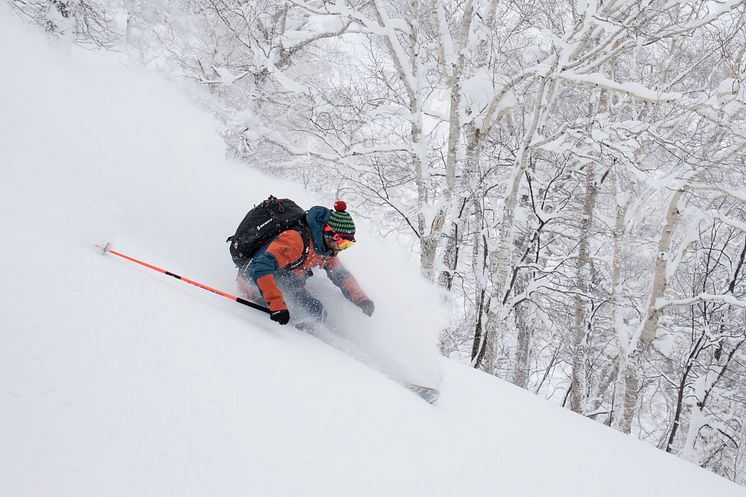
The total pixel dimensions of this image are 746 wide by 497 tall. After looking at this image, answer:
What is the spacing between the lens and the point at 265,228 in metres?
3.63

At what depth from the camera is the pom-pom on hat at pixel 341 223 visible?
3.64m

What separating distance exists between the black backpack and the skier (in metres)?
0.02

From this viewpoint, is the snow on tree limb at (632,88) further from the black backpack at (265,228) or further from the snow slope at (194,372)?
the black backpack at (265,228)

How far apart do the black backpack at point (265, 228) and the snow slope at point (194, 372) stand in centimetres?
46

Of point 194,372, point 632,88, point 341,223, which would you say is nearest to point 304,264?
point 341,223

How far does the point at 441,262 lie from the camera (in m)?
7.98

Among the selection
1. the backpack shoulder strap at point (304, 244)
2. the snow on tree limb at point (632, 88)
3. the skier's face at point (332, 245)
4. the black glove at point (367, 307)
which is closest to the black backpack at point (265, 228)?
the backpack shoulder strap at point (304, 244)

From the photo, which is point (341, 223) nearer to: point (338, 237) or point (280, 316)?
point (338, 237)

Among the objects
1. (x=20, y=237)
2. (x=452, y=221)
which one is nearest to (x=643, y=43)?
(x=452, y=221)

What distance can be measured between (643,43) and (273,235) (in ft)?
16.4

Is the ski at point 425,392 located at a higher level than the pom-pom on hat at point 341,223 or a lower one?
lower

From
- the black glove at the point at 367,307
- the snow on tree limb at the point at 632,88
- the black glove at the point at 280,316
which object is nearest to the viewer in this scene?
the black glove at the point at 280,316

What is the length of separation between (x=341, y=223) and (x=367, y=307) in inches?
31.0

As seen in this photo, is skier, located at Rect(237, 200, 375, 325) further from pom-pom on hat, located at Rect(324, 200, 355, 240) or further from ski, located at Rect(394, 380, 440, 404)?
ski, located at Rect(394, 380, 440, 404)
